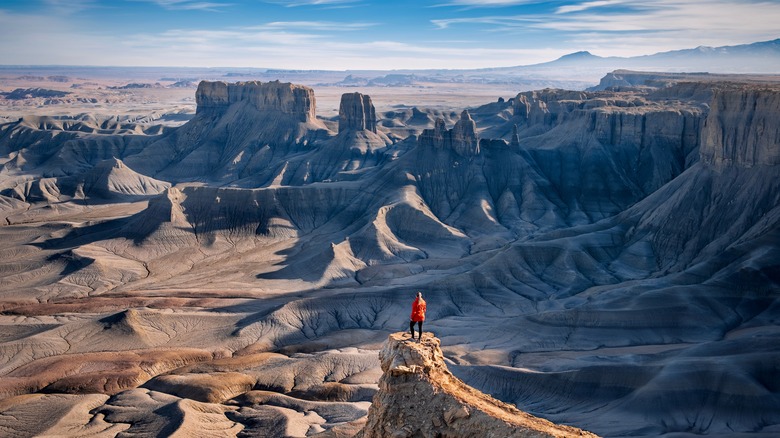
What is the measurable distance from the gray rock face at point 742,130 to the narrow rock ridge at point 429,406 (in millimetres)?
76773

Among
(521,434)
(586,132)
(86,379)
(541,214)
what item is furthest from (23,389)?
(586,132)

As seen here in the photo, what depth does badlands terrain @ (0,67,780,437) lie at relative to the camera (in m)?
57.6

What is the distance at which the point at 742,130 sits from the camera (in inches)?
3590

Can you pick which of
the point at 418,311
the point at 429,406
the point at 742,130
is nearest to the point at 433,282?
the point at 742,130

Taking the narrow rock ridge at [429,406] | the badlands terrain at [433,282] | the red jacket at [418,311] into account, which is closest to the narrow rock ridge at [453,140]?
the badlands terrain at [433,282]

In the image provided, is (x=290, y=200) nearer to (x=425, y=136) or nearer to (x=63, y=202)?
(x=425, y=136)

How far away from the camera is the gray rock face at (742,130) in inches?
3457

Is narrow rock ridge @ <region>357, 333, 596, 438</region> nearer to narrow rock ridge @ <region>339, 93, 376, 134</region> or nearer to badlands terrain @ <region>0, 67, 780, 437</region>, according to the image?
badlands terrain @ <region>0, 67, 780, 437</region>

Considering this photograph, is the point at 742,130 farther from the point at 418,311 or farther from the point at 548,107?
the point at 548,107

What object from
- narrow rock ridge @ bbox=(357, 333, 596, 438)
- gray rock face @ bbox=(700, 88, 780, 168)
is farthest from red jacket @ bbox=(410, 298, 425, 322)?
gray rock face @ bbox=(700, 88, 780, 168)

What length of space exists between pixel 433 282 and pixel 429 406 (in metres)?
66.6

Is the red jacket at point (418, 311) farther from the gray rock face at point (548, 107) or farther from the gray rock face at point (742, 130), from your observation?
the gray rock face at point (548, 107)

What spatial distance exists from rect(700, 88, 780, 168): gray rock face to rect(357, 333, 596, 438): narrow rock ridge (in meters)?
76.8

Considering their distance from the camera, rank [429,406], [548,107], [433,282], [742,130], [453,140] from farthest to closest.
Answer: [548,107] < [453,140] < [742,130] < [433,282] < [429,406]
